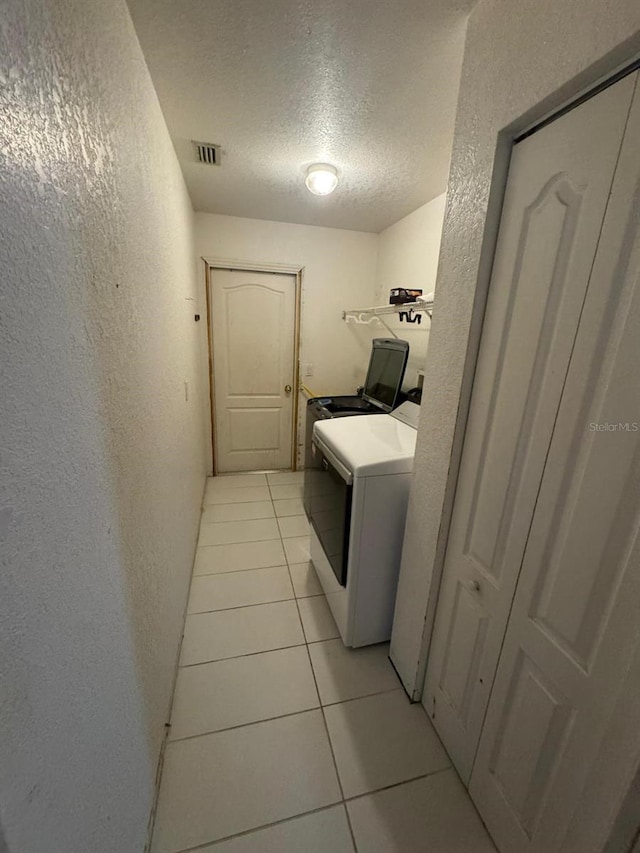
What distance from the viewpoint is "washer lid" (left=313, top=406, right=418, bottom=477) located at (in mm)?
1402

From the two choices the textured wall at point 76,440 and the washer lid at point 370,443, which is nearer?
the textured wall at point 76,440

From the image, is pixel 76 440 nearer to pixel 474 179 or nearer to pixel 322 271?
pixel 474 179

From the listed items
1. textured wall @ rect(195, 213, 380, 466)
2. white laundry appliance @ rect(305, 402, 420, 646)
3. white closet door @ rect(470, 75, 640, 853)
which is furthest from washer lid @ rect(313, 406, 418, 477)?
textured wall @ rect(195, 213, 380, 466)

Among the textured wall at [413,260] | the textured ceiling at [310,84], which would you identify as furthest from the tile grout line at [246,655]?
the textured ceiling at [310,84]

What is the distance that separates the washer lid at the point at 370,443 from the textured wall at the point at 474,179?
0.14 m

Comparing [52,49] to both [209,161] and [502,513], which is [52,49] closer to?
[502,513]

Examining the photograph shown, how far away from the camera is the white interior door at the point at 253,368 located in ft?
10.1

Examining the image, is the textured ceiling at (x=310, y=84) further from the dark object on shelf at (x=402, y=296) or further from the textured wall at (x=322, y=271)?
the textured wall at (x=322, y=271)

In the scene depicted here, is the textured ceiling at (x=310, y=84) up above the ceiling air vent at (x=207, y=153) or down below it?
above

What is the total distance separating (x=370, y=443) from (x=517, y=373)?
768mm

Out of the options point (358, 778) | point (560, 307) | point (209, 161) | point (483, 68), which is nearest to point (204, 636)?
point (358, 778)

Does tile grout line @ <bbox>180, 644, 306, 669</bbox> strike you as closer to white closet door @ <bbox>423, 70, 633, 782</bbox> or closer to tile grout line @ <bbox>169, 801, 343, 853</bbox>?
tile grout line @ <bbox>169, 801, 343, 853</bbox>

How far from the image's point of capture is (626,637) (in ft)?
2.15

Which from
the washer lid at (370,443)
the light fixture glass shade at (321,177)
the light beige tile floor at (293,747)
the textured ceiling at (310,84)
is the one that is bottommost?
the light beige tile floor at (293,747)
